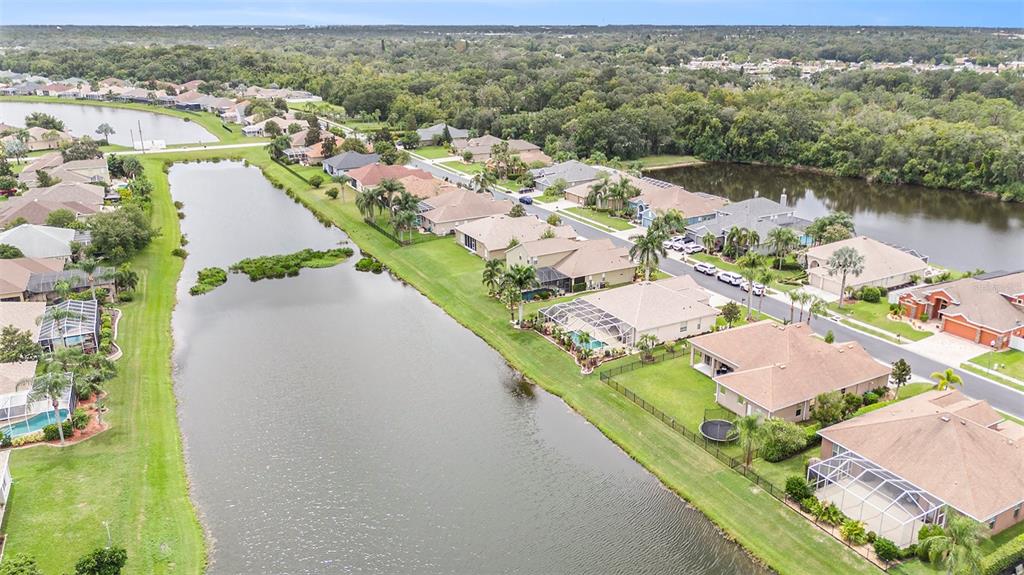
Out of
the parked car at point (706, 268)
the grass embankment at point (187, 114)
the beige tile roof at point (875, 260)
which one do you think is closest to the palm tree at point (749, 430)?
the parked car at point (706, 268)

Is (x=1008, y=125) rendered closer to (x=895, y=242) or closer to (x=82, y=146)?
(x=895, y=242)

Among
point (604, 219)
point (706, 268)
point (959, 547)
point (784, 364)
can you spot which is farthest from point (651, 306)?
point (604, 219)

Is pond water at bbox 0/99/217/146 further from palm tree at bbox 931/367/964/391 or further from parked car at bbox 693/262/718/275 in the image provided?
palm tree at bbox 931/367/964/391

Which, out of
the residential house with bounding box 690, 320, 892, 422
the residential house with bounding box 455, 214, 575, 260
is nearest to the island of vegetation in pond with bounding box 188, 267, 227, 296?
the residential house with bounding box 455, 214, 575, 260

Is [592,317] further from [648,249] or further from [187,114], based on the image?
[187,114]

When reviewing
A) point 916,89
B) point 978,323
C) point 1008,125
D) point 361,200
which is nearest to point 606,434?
point 978,323
